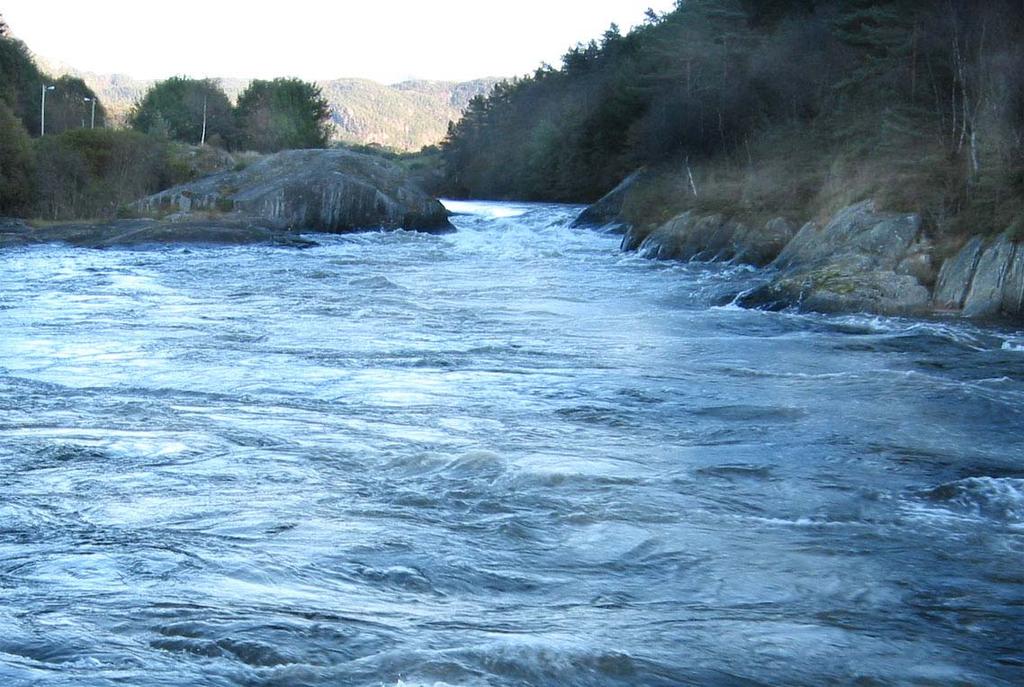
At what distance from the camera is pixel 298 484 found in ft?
23.1

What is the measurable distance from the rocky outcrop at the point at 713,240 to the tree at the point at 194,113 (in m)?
54.9

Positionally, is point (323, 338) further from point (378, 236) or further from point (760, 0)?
point (760, 0)

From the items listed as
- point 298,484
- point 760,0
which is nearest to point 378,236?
point 760,0

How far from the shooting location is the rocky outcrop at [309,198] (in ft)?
117

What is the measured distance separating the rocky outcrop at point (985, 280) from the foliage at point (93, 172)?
2643 centimetres

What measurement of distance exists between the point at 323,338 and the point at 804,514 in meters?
8.25

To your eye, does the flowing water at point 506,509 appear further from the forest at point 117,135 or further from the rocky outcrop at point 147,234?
the forest at point 117,135

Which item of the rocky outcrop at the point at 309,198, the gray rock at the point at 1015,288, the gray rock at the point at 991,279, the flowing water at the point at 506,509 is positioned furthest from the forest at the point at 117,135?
the gray rock at the point at 1015,288

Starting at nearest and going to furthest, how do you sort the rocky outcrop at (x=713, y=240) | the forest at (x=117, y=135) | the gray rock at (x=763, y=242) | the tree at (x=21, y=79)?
1. the gray rock at (x=763, y=242)
2. the rocky outcrop at (x=713, y=240)
3. the forest at (x=117, y=135)
4. the tree at (x=21, y=79)

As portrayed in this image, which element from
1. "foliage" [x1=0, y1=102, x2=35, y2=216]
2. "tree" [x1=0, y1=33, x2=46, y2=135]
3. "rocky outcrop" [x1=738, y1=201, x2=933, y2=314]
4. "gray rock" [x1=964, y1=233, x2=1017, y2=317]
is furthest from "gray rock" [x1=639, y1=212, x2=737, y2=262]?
"tree" [x1=0, y1=33, x2=46, y2=135]

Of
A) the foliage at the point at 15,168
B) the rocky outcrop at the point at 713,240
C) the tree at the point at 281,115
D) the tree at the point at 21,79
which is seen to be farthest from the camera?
the tree at the point at 281,115

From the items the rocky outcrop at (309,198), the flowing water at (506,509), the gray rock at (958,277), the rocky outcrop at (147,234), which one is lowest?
the flowing water at (506,509)

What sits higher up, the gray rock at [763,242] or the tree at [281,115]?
the tree at [281,115]

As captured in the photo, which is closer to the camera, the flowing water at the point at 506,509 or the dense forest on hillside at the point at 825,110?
the flowing water at the point at 506,509
